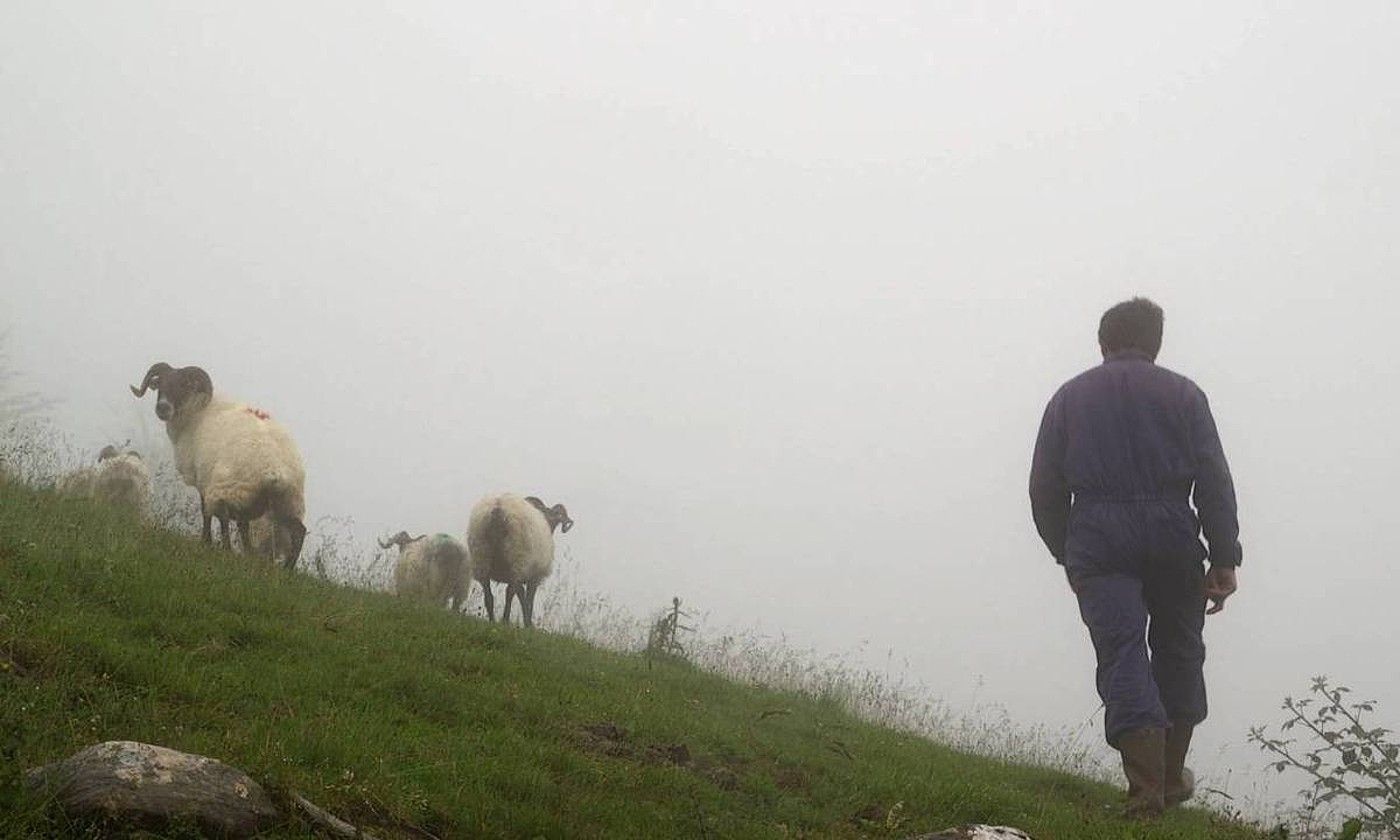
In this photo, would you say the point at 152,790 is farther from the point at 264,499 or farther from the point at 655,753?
the point at 264,499

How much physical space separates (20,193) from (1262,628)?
17851cm

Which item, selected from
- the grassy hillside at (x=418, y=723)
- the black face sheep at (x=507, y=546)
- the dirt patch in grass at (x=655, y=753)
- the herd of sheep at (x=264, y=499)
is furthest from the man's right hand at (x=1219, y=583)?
the black face sheep at (x=507, y=546)

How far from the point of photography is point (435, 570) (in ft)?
48.0

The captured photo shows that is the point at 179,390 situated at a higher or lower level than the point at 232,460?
higher

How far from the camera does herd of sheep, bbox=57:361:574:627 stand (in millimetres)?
10523

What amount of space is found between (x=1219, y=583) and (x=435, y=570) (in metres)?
10.7

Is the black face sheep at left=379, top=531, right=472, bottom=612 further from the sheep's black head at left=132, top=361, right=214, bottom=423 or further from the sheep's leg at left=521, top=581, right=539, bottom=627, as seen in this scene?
the sheep's black head at left=132, top=361, right=214, bottom=423

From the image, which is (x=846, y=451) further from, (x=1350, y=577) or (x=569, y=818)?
(x=569, y=818)

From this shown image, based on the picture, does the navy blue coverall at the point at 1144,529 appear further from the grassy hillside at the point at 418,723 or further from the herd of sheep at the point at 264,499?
the herd of sheep at the point at 264,499

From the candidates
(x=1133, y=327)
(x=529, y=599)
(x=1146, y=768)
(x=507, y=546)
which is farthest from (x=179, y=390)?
(x=1146, y=768)

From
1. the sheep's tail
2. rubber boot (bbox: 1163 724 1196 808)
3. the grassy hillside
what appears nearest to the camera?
the grassy hillside

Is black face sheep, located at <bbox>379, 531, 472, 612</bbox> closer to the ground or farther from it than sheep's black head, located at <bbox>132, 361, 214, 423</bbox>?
closer to the ground

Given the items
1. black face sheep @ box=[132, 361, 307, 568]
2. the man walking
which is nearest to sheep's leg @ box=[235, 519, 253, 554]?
black face sheep @ box=[132, 361, 307, 568]

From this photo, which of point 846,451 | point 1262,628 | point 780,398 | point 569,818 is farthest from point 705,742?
point 780,398
